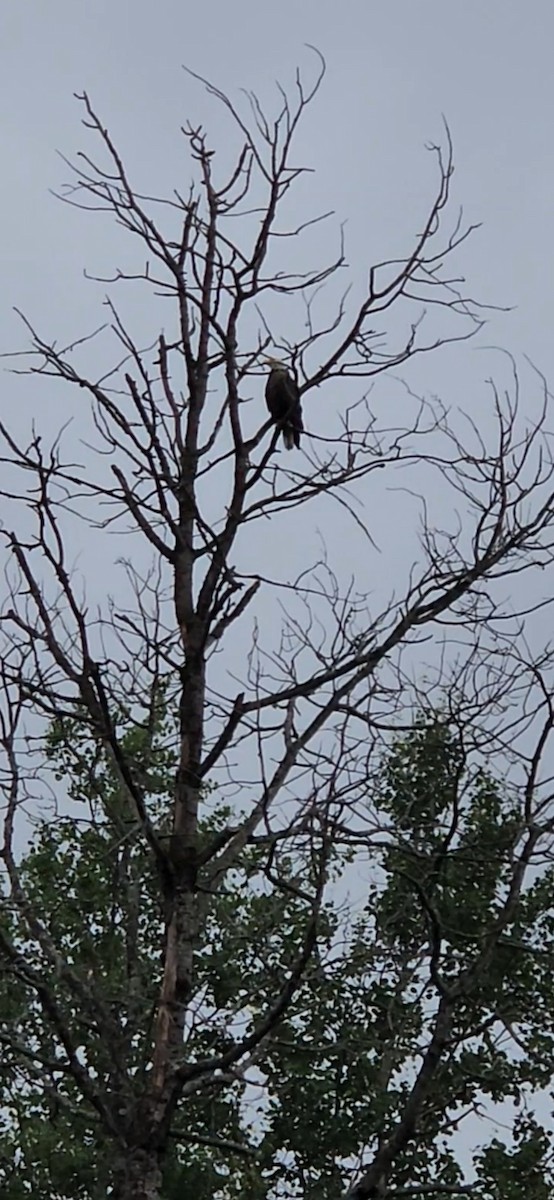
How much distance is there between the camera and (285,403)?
20.4 feet

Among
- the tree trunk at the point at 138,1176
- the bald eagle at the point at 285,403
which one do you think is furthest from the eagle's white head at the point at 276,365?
the tree trunk at the point at 138,1176

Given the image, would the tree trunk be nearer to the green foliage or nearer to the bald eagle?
the green foliage

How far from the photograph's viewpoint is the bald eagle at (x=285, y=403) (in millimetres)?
5969

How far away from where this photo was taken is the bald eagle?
5.97m

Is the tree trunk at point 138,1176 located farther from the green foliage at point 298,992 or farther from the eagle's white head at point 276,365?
the eagle's white head at point 276,365

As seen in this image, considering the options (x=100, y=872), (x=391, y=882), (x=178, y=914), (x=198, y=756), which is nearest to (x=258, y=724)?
(x=198, y=756)

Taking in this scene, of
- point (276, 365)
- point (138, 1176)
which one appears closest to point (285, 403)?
point (276, 365)

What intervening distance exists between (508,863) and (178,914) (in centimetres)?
149

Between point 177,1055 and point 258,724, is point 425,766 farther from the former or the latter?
point 177,1055

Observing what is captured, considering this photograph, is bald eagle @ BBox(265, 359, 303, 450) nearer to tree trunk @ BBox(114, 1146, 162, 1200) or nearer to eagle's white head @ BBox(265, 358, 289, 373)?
eagle's white head @ BBox(265, 358, 289, 373)

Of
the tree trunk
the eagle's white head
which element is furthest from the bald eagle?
the tree trunk

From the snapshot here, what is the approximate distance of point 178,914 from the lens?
5207 millimetres

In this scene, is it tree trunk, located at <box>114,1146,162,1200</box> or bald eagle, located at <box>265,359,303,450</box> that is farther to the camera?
bald eagle, located at <box>265,359,303,450</box>

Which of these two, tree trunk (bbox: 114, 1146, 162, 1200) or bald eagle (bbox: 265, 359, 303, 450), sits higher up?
bald eagle (bbox: 265, 359, 303, 450)
